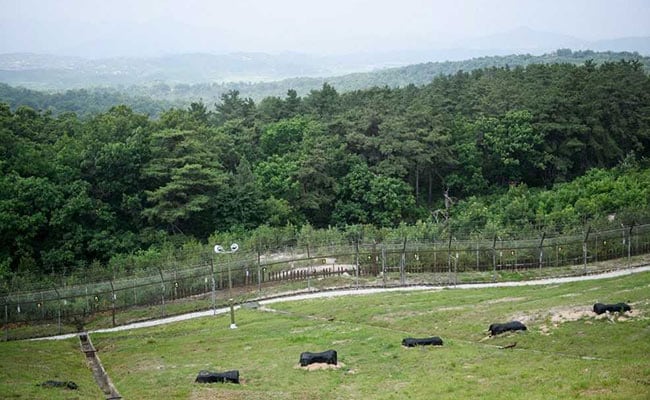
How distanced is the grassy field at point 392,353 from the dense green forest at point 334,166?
74.3 feet

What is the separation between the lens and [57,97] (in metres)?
172

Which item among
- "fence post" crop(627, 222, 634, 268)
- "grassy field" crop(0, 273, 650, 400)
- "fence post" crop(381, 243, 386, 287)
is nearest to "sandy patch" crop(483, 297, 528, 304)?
"grassy field" crop(0, 273, 650, 400)

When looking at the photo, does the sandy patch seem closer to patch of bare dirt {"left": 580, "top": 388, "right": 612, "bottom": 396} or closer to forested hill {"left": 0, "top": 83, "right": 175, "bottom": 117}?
patch of bare dirt {"left": 580, "top": 388, "right": 612, "bottom": 396}

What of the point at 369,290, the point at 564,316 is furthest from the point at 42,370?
the point at 369,290

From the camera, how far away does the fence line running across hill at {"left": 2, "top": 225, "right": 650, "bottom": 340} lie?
45.1m

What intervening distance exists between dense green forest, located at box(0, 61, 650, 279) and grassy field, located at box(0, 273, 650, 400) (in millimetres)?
22649

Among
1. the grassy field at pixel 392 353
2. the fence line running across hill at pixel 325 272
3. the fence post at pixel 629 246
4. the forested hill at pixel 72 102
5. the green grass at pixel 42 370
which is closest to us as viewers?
the grassy field at pixel 392 353

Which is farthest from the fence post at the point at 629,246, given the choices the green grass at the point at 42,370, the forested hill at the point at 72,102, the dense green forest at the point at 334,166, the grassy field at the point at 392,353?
the forested hill at the point at 72,102

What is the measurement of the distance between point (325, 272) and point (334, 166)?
106 feet

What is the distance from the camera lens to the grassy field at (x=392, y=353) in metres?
22.0

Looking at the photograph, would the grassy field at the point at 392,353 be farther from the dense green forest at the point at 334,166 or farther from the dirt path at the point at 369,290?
the dense green forest at the point at 334,166

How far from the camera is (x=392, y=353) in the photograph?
27.7 metres

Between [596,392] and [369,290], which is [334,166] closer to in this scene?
[369,290]

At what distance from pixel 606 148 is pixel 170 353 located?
74.6 metres
